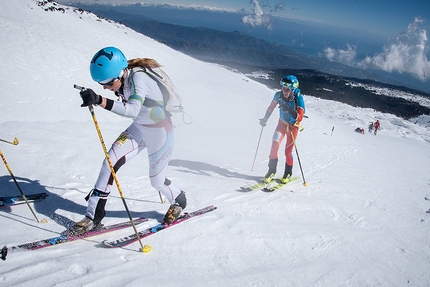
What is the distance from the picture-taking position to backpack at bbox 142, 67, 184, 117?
12.6ft

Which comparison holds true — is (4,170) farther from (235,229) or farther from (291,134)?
(291,134)

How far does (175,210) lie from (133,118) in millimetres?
1806

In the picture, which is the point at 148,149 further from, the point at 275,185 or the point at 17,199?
the point at 275,185

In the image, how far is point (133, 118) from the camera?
365cm

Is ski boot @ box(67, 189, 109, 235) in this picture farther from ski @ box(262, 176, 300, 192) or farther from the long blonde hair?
ski @ box(262, 176, 300, 192)

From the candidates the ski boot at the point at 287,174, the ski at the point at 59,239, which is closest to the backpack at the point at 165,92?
the ski at the point at 59,239

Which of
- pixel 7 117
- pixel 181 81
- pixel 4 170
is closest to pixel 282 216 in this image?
pixel 4 170

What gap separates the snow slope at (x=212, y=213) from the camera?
331cm

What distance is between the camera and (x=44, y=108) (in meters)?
9.88

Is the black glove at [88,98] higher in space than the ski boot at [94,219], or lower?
higher

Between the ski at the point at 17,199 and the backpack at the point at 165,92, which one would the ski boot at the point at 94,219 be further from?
the backpack at the point at 165,92

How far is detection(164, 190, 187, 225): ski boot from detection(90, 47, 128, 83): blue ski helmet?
2.33 metres

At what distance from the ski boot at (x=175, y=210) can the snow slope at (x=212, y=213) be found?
22 cm

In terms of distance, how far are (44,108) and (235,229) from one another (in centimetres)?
929
